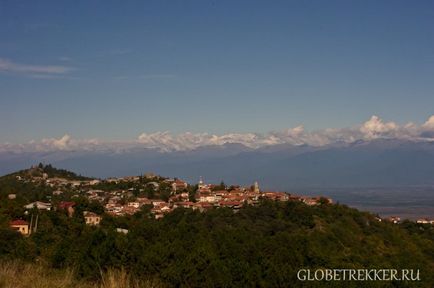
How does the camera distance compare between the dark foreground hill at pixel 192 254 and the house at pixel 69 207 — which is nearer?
the dark foreground hill at pixel 192 254

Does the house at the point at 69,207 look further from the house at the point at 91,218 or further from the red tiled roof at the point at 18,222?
the red tiled roof at the point at 18,222

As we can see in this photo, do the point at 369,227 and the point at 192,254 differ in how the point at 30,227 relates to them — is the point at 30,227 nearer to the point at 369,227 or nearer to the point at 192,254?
the point at 192,254

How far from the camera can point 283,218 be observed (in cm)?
4006

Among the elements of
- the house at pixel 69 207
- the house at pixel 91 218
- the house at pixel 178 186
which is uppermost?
the house at pixel 178 186

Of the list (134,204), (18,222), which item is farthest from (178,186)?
(18,222)

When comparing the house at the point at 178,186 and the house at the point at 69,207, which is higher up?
the house at the point at 178,186

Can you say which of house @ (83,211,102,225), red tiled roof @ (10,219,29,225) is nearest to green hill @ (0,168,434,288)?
red tiled roof @ (10,219,29,225)

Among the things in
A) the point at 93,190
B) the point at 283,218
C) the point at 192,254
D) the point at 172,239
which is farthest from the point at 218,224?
the point at 93,190

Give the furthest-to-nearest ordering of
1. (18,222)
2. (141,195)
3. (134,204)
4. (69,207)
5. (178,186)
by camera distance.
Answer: (178,186) → (141,195) → (134,204) → (69,207) → (18,222)

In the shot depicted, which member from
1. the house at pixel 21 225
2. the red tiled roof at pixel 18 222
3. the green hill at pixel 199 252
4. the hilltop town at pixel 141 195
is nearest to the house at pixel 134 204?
the hilltop town at pixel 141 195

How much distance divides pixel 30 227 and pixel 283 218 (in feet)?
66.1

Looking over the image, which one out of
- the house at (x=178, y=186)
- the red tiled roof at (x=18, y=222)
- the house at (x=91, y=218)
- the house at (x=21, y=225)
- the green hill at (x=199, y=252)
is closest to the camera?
the green hill at (x=199, y=252)

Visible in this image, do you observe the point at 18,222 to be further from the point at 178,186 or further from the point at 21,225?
the point at 178,186

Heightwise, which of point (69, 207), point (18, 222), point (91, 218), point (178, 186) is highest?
point (178, 186)
